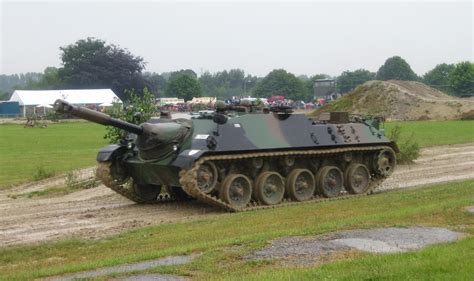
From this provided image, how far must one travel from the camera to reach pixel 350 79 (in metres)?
128

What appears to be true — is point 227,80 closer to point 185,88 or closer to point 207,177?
point 185,88

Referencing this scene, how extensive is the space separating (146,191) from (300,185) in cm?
364

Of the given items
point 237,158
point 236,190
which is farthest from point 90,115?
point 236,190

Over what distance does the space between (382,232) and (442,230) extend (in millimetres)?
922

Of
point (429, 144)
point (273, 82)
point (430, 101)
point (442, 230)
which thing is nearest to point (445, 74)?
point (273, 82)

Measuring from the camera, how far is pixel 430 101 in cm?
6112

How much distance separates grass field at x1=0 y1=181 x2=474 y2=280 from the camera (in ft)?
26.8

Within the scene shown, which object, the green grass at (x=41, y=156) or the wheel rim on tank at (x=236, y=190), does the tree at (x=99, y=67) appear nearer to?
the green grass at (x=41, y=156)

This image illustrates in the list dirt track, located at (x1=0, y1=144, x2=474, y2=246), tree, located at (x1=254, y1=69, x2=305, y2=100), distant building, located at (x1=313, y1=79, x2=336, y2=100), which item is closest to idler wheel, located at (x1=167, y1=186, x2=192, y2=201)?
dirt track, located at (x1=0, y1=144, x2=474, y2=246)

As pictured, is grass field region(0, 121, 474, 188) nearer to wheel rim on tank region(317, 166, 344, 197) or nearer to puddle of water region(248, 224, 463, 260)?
wheel rim on tank region(317, 166, 344, 197)

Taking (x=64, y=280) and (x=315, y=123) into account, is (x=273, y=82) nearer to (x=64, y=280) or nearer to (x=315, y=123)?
(x=315, y=123)

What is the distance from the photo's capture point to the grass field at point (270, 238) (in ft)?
26.8

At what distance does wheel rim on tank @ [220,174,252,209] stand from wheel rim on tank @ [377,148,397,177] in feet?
14.9

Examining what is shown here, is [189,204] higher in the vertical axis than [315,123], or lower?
lower
